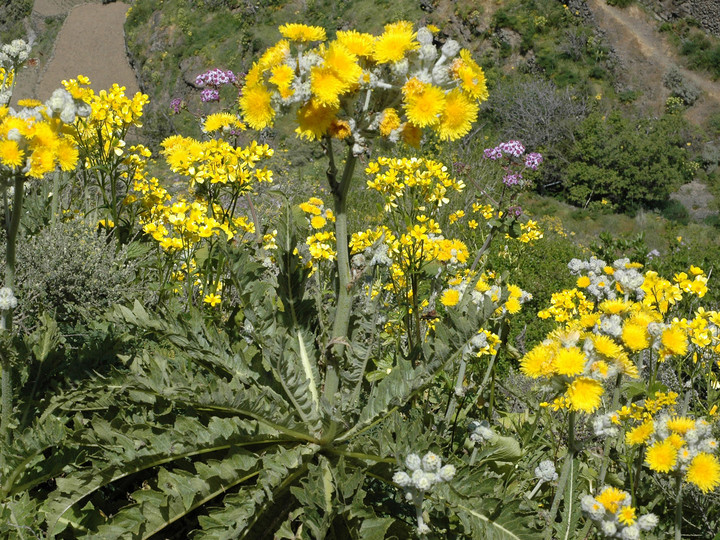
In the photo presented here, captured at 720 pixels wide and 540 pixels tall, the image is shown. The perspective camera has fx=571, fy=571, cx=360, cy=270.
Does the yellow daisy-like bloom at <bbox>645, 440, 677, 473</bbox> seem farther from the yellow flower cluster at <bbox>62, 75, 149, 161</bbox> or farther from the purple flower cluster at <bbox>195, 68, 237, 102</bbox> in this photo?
the purple flower cluster at <bbox>195, 68, 237, 102</bbox>

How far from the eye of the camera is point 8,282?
5.19 feet

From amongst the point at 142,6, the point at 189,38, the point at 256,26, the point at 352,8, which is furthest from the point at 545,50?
the point at 142,6

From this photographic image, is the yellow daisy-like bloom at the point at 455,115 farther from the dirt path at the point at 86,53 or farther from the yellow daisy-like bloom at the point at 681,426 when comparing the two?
the dirt path at the point at 86,53

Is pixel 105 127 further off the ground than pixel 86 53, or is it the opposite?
pixel 105 127

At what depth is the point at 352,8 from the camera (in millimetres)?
23531

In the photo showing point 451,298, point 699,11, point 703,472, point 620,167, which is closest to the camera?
point 703,472

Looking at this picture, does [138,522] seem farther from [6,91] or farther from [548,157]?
[548,157]

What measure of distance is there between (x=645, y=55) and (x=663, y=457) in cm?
2234

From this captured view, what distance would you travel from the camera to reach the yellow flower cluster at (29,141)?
1453mm

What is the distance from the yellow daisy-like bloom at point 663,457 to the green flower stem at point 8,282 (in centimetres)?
179

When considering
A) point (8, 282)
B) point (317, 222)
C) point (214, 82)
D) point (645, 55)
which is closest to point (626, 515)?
point (8, 282)

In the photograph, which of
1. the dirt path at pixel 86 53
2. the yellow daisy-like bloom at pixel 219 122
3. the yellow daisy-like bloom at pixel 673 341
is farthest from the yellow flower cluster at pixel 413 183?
the dirt path at pixel 86 53

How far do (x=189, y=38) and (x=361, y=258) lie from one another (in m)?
28.6

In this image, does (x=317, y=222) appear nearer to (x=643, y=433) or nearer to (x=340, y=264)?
(x=340, y=264)
